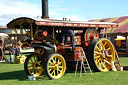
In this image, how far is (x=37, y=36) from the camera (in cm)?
955

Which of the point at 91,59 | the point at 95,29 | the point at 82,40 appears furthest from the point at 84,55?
the point at 95,29

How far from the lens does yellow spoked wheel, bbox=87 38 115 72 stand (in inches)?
416

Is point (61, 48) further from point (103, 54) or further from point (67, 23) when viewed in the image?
point (103, 54)

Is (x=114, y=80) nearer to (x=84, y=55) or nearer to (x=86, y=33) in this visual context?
(x=84, y=55)

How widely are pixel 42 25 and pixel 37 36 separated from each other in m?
0.50

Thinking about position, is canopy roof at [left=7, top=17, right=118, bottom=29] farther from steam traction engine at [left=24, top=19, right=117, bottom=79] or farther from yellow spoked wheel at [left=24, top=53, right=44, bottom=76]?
yellow spoked wheel at [left=24, top=53, right=44, bottom=76]

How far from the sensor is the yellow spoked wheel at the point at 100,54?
1056 centimetres

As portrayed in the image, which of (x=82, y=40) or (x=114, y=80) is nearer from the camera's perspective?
(x=114, y=80)

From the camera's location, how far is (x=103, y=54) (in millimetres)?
11102

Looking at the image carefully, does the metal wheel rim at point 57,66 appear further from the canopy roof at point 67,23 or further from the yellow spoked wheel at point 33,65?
the canopy roof at point 67,23

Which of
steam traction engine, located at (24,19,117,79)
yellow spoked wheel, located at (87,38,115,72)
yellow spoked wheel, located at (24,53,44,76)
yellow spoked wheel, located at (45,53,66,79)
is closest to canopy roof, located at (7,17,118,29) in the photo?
steam traction engine, located at (24,19,117,79)

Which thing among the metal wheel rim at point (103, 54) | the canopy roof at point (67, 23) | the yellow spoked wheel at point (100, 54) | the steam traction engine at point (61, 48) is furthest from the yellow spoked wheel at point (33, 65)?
the metal wheel rim at point (103, 54)

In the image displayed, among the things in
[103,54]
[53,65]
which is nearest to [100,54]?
[103,54]

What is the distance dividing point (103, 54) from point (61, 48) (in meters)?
2.17
